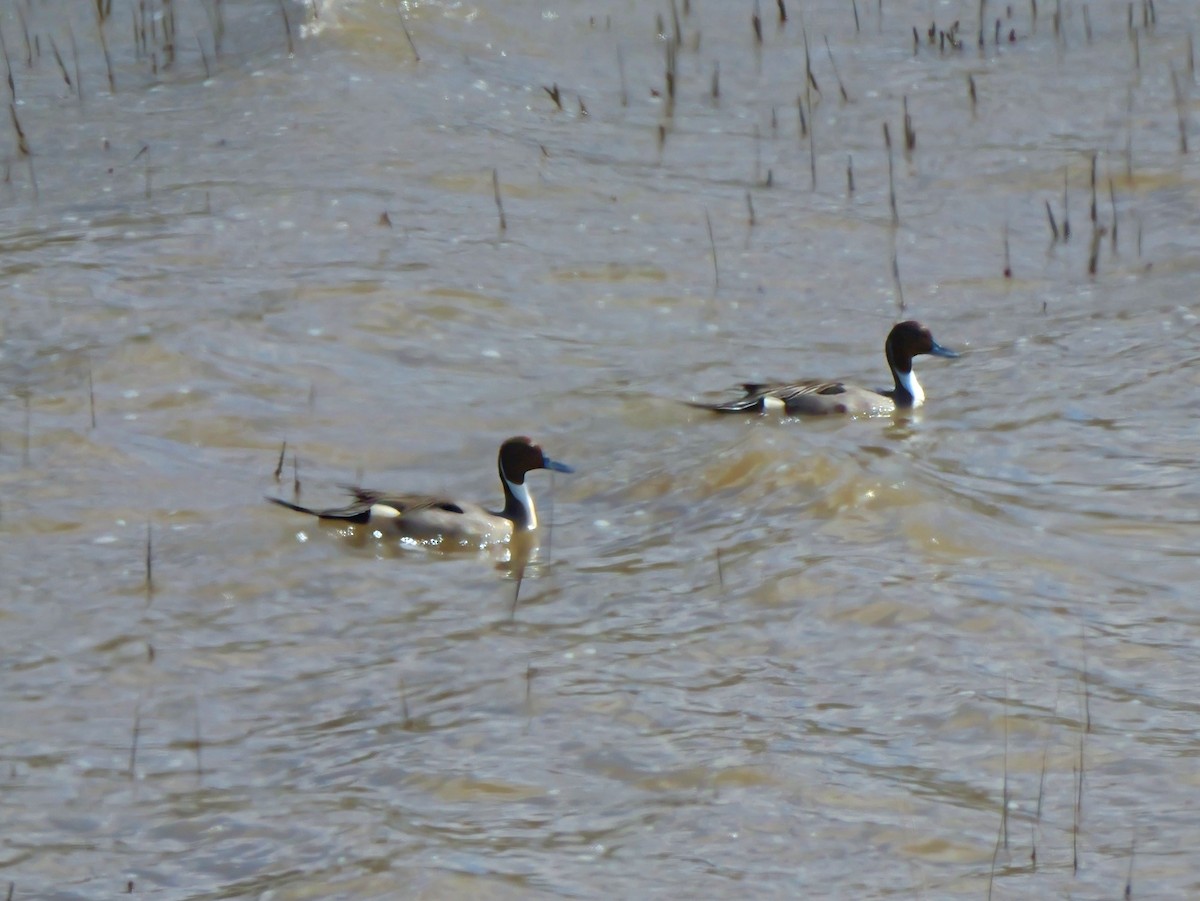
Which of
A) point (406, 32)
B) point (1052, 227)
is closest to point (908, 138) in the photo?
point (1052, 227)

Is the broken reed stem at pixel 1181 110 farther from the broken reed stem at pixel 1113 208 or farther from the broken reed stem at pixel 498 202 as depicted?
the broken reed stem at pixel 498 202

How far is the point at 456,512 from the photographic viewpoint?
26.3ft

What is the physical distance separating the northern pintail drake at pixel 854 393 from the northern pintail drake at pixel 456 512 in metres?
1.24

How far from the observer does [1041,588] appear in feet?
23.0

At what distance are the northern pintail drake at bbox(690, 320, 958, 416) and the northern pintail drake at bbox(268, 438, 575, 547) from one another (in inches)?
48.6

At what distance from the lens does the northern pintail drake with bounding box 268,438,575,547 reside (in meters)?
7.82

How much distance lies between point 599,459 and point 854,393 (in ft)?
4.76

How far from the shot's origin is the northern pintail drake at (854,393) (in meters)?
9.16

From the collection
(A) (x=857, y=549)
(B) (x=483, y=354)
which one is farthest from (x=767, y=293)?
(A) (x=857, y=549)

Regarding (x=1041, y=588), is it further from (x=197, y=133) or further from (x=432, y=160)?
(x=197, y=133)

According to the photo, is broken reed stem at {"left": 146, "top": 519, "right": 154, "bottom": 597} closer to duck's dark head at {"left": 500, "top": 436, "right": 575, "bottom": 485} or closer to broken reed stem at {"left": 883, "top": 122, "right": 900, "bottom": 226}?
duck's dark head at {"left": 500, "top": 436, "right": 575, "bottom": 485}

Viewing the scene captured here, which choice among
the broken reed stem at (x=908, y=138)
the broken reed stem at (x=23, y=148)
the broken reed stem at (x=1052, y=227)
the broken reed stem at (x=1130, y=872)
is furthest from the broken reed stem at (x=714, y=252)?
the broken reed stem at (x=1130, y=872)

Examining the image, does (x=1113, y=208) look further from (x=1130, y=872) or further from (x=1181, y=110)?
(x=1130, y=872)

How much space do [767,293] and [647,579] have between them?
13.2ft
